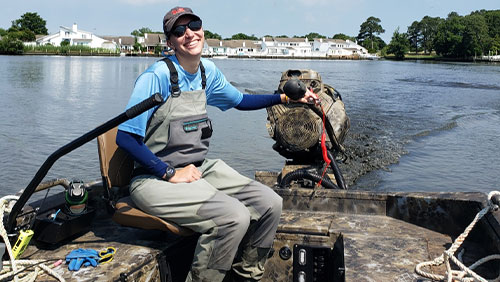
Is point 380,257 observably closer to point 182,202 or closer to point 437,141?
point 182,202

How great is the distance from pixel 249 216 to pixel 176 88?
0.92 metres

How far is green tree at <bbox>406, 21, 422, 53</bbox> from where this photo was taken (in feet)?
499

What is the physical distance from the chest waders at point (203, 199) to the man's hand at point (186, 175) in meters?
0.03

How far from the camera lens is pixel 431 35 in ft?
493

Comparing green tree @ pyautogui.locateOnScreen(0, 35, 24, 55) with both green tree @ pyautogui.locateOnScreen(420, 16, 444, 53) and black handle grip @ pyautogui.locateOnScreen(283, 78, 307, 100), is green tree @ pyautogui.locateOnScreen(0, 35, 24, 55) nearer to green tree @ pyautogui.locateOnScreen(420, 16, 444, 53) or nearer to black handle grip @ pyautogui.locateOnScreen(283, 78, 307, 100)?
green tree @ pyautogui.locateOnScreen(420, 16, 444, 53)

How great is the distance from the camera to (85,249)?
322cm

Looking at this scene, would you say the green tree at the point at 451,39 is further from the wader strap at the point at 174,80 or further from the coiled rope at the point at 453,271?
the wader strap at the point at 174,80

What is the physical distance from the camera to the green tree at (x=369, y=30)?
576 feet

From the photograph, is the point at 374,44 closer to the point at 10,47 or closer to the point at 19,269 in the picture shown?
the point at 10,47

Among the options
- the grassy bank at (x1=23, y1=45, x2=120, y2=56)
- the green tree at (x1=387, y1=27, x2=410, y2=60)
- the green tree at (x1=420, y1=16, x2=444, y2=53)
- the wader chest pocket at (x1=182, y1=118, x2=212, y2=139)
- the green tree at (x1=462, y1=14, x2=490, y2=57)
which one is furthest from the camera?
the green tree at (x1=420, y1=16, x2=444, y2=53)

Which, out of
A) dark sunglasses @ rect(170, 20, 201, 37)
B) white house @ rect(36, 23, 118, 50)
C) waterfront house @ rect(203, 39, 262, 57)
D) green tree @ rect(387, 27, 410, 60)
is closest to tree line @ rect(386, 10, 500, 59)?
green tree @ rect(387, 27, 410, 60)

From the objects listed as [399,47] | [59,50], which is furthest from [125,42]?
[399,47]

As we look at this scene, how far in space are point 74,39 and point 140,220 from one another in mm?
127125

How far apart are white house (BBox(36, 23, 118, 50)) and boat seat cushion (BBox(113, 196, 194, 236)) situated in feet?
408
